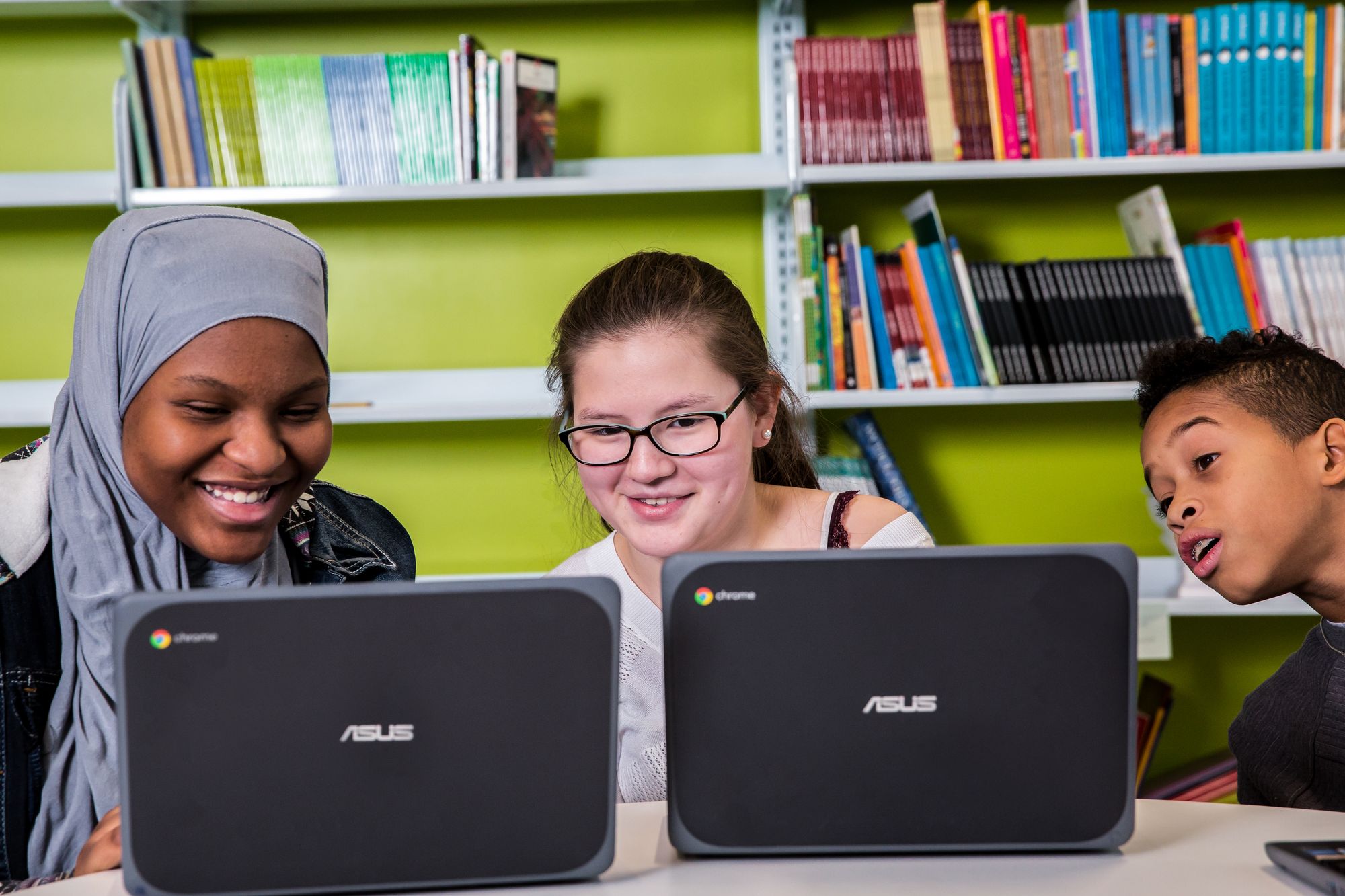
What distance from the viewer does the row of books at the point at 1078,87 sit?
2.06 metres

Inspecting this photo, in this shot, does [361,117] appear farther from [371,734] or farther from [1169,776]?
[1169,776]

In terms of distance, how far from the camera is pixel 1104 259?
83.3 inches

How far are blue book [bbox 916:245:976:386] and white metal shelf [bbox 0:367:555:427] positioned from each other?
753 mm

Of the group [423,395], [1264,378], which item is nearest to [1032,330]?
[1264,378]

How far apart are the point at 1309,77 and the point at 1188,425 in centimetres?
124

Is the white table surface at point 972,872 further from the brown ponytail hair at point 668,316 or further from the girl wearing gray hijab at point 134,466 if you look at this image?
the brown ponytail hair at point 668,316

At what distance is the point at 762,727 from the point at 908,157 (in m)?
1.55

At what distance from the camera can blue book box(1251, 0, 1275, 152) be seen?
6.75 ft

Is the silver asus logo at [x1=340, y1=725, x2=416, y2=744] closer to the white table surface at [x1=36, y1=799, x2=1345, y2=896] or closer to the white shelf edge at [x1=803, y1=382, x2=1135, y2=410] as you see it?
the white table surface at [x1=36, y1=799, x2=1345, y2=896]

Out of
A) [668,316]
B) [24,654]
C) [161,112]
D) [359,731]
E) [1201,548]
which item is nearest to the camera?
[359,731]

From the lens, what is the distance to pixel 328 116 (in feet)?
6.72

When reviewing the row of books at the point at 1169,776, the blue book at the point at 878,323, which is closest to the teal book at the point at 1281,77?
the blue book at the point at 878,323

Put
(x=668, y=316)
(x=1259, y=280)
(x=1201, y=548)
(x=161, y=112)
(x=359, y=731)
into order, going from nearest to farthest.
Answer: (x=359, y=731), (x=1201, y=548), (x=668, y=316), (x=161, y=112), (x=1259, y=280)

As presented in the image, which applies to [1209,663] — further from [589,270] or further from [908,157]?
[589,270]
